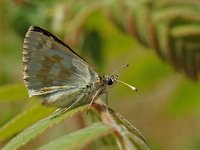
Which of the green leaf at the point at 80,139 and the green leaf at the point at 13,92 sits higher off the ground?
the green leaf at the point at 80,139

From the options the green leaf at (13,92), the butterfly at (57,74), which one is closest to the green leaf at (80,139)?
the butterfly at (57,74)

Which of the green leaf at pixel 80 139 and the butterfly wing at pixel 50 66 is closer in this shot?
the green leaf at pixel 80 139

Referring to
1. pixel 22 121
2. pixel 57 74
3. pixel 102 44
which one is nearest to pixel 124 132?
pixel 22 121

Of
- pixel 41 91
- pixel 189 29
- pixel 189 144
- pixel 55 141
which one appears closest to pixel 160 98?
pixel 189 144

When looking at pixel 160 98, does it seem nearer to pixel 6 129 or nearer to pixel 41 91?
pixel 41 91

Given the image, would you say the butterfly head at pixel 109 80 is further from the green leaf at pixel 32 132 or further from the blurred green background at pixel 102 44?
the green leaf at pixel 32 132

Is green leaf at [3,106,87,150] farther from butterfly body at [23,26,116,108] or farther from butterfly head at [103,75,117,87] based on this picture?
butterfly head at [103,75,117,87]

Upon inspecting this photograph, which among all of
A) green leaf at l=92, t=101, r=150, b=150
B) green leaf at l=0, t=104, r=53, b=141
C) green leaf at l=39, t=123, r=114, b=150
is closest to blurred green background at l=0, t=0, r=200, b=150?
green leaf at l=0, t=104, r=53, b=141

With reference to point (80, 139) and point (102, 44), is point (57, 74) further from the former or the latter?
point (102, 44)
